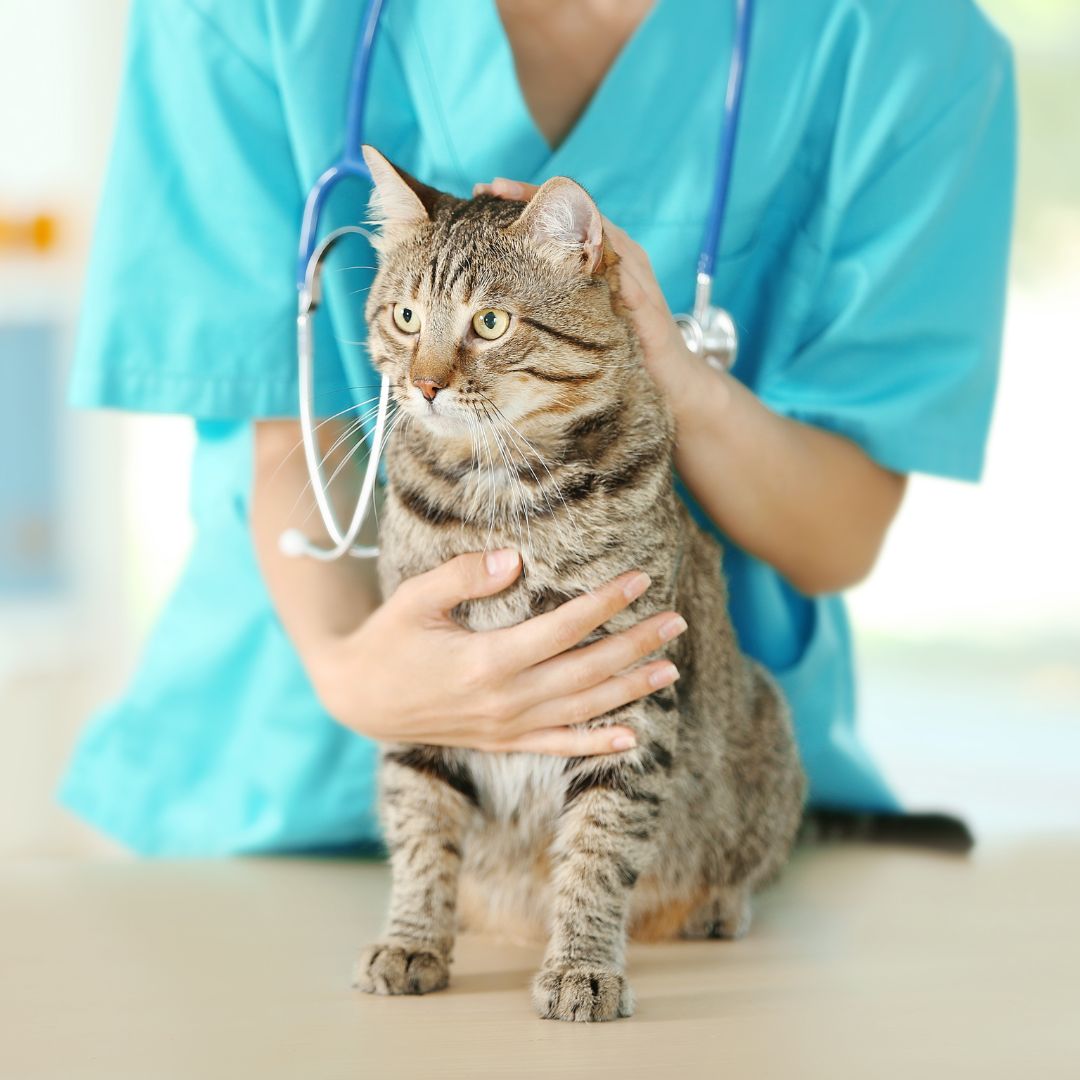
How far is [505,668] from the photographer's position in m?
0.98

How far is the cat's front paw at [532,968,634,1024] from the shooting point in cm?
88

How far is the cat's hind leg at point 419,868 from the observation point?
930mm

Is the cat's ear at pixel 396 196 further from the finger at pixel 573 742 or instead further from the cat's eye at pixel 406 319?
the finger at pixel 573 742

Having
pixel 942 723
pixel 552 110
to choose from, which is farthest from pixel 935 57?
pixel 942 723

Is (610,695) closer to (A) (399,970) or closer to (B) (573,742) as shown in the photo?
(B) (573,742)

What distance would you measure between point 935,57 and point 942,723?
1.90m

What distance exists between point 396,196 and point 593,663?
376 mm

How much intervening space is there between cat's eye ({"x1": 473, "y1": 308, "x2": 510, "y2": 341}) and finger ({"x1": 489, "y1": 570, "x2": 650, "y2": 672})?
0.19m

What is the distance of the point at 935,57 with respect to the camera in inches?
48.4

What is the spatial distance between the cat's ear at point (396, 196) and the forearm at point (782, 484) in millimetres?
236

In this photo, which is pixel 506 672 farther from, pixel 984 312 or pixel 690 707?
pixel 984 312

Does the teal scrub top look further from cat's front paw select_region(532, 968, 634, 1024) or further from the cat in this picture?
cat's front paw select_region(532, 968, 634, 1024)

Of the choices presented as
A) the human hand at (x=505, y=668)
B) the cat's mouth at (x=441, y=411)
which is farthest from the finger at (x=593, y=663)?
the cat's mouth at (x=441, y=411)

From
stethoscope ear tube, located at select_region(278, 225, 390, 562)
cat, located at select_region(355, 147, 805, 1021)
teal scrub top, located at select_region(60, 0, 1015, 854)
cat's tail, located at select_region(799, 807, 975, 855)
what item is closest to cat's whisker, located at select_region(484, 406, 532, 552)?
cat, located at select_region(355, 147, 805, 1021)
